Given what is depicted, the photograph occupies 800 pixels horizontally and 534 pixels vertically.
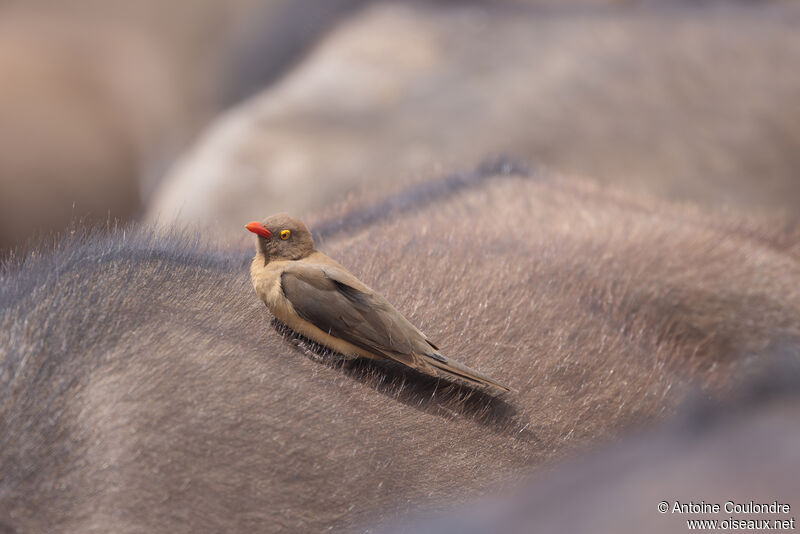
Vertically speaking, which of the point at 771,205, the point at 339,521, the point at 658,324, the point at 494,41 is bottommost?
the point at 339,521

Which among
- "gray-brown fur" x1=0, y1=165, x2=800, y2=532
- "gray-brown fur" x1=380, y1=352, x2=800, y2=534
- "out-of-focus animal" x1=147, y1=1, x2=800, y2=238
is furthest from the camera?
"out-of-focus animal" x1=147, y1=1, x2=800, y2=238

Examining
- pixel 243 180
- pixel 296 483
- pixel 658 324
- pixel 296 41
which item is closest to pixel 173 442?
pixel 296 483

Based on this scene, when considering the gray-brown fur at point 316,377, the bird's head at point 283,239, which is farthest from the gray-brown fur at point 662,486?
the bird's head at point 283,239

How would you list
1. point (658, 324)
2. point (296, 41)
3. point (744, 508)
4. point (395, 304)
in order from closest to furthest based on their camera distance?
point (744, 508) < point (395, 304) < point (658, 324) < point (296, 41)

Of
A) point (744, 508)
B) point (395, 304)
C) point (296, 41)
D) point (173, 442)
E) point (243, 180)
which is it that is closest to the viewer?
point (744, 508)

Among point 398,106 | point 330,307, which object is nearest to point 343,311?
point 330,307

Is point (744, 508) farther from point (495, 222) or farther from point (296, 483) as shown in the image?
point (495, 222)

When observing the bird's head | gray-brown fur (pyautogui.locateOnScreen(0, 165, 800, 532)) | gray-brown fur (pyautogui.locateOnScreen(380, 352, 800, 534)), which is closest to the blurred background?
gray-brown fur (pyautogui.locateOnScreen(0, 165, 800, 532))

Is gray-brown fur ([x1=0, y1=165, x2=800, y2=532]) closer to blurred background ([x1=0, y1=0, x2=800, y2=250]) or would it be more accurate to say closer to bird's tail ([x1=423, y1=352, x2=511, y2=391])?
bird's tail ([x1=423, y1=352, x2=511, y2=391])
